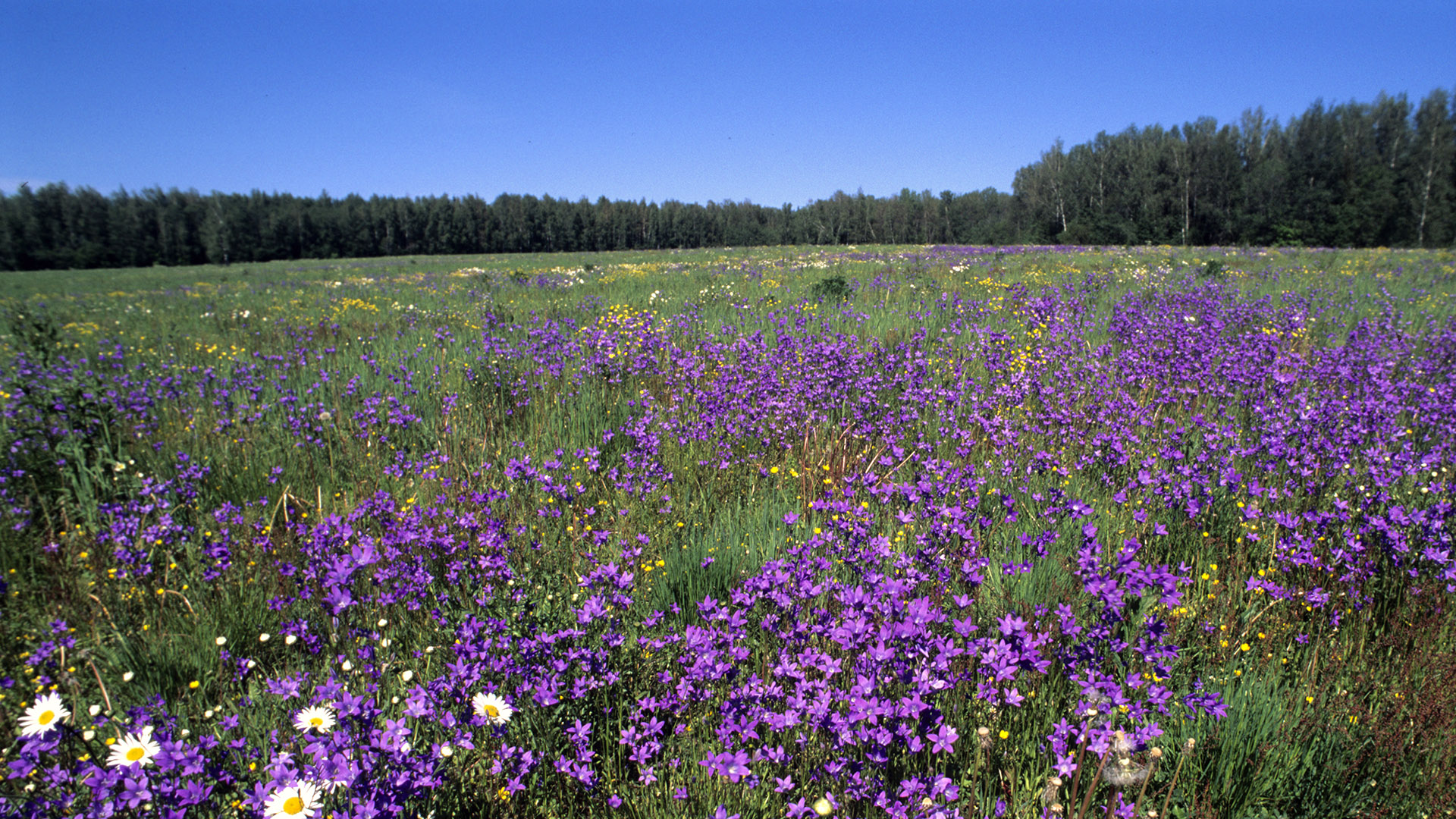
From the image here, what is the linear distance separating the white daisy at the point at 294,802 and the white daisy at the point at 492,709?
0.42 meters

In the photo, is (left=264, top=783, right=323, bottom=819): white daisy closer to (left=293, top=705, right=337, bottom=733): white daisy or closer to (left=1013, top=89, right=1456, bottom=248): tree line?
(left=293, top=705, right=337, bottom=733): white daisy

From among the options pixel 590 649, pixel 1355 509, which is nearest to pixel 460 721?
pixel 590 649

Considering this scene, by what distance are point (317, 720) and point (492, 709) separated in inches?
18.3

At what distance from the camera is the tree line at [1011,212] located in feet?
162

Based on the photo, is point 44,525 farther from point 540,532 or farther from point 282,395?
point 540,532

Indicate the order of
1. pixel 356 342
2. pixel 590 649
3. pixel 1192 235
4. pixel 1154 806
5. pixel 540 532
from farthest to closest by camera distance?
pixel 1192 235 → pixel 356 342 → pixel 540 532 → pixel 590 649 → pixel 1154 806

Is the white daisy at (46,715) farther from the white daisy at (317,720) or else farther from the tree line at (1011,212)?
the tree line at (1011,212)

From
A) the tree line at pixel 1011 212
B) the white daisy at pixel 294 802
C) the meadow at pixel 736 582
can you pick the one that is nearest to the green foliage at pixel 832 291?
the meadow at pixel 736 582

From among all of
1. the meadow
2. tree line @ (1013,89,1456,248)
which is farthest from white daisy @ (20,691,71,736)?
tree line @ (1013,89,1456,248)

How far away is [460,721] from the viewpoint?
5.56 ft

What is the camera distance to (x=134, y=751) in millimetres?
1421

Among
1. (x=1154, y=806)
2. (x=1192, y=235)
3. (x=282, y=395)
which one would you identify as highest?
(x=1192, y=235)

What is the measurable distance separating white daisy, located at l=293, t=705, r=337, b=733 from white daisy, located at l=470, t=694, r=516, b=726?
357mm

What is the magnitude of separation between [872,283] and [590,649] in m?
10.6
